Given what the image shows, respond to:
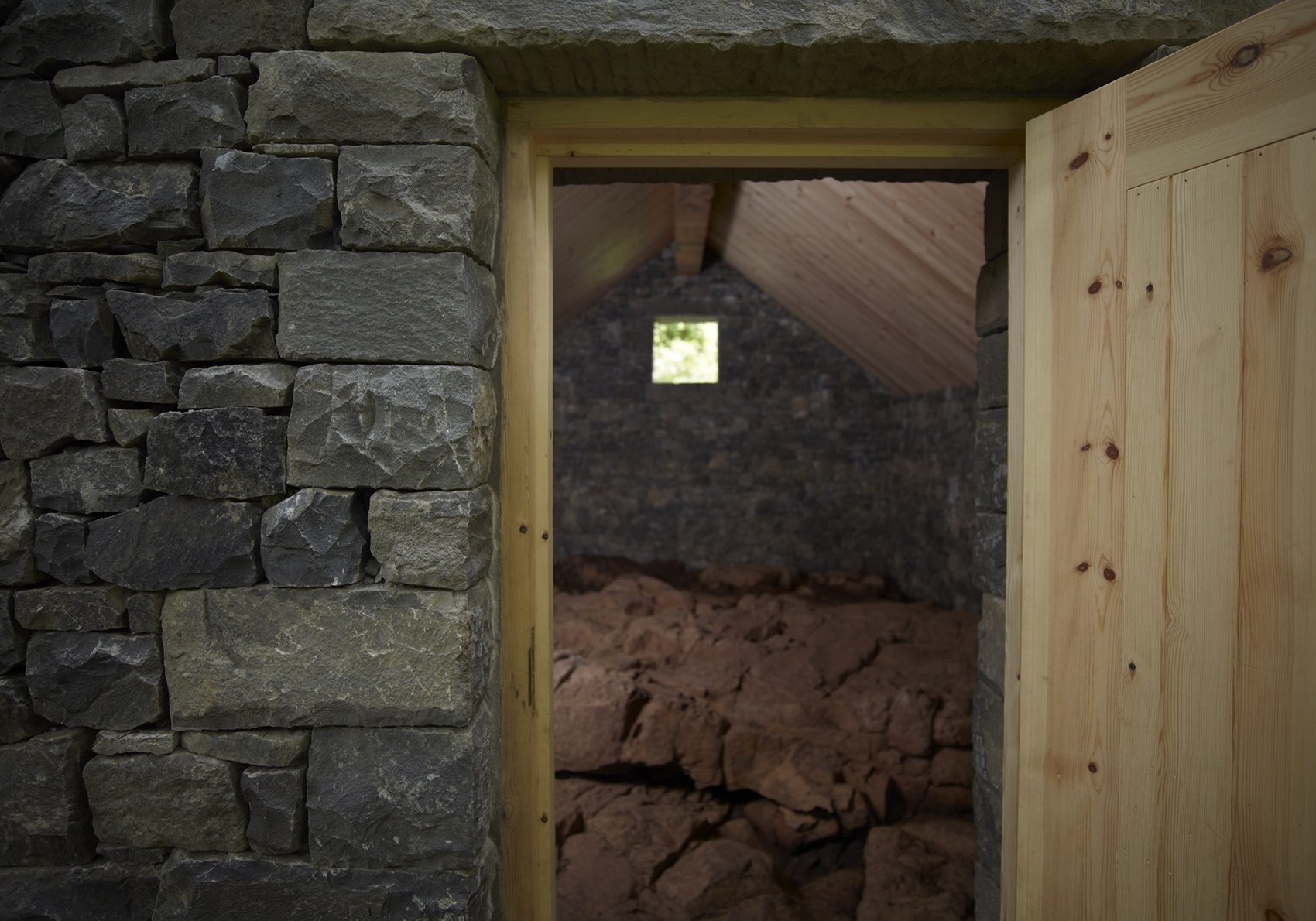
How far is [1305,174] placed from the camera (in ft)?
3.67

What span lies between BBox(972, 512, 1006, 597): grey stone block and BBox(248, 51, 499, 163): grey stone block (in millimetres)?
1371

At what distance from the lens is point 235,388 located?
51.0 inches

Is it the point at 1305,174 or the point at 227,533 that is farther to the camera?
the point at 227,533

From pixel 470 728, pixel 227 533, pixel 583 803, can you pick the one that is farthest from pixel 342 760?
pixel 583 803

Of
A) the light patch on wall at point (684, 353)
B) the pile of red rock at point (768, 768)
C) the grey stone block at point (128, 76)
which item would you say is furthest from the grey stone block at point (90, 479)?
the light patch on wall at point (684, 353)

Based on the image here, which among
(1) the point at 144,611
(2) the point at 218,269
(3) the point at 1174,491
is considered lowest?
(1) the point at 144,611

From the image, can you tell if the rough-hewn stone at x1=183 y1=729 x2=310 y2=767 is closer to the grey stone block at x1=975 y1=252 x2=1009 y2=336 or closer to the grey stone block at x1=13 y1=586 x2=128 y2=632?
the grey stone block at x1=13 y1=586 x2=128 y2=632

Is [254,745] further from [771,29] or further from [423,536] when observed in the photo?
[771,29]

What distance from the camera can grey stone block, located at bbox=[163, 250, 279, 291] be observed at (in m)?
1.30

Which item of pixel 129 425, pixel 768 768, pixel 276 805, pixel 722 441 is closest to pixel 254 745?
pixel 276 805

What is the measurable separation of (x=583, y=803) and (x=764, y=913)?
1.02 m

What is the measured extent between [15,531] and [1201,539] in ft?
6.58

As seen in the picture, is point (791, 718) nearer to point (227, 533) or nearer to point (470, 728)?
point (470, 728)

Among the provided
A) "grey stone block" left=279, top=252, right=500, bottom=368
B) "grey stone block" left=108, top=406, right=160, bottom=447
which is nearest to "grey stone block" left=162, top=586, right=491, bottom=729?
"grey stone block" left=108, top=406, right=160, bottom=447
